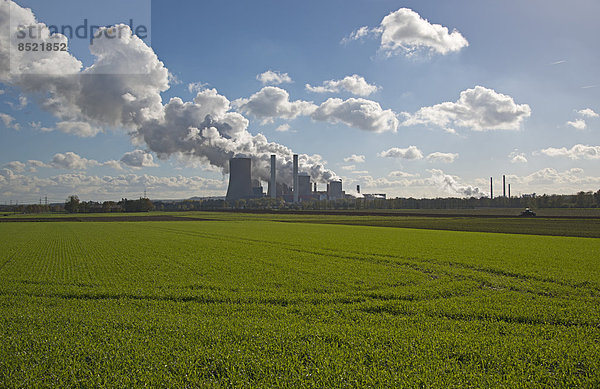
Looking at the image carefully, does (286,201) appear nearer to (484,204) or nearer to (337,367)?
(484,204)

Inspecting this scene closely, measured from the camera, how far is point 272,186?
160 m

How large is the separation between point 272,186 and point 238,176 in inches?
1156

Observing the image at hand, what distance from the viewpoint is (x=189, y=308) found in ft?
39.8

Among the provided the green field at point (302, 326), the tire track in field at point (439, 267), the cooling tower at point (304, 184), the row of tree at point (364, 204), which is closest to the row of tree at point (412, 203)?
the row of tree at point (364, 204)

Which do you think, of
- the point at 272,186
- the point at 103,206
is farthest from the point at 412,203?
the point at 103,206

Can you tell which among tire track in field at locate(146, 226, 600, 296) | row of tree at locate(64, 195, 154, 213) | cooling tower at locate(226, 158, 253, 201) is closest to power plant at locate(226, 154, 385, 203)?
cooling tower at locate(226, 158, 253, 201)

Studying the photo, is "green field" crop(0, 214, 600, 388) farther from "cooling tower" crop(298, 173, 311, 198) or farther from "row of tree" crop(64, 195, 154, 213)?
"cooling tower" crop(298, 173, 311, 198)

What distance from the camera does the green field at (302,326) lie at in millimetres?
7238

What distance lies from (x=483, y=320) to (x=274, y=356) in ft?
21.0

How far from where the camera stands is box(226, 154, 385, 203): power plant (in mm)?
133375

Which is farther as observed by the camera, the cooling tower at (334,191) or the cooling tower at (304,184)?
the cooling tower at (334,191)

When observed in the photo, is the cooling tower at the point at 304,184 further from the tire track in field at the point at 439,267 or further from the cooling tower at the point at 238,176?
the tire track in field at the point at 439,267

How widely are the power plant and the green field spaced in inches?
4482

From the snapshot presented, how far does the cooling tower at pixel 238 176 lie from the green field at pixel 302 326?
11315 centimetres
